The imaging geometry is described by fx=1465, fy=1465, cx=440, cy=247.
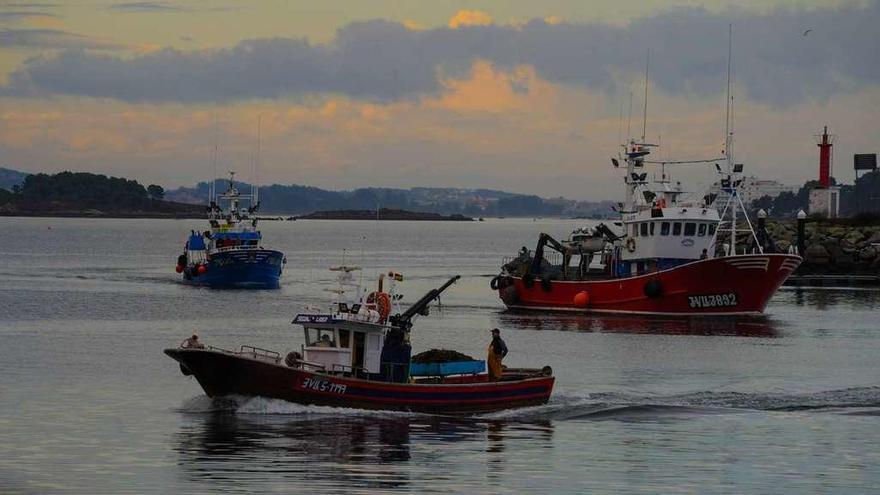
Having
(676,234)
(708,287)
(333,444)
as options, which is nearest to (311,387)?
(333,444)

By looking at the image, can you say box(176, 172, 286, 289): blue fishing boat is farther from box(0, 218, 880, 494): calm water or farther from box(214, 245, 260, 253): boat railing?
box(0, 218, 880, 494): calm water

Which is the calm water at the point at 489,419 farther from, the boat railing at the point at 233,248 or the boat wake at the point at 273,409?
the boat railing at the point at 233,248

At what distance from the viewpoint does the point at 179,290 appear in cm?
8869

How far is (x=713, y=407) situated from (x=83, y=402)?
55.0ft

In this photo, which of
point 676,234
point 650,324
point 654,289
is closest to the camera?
point 650,324

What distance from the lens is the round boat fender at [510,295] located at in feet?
251

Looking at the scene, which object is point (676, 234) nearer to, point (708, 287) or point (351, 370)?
point (708, 287)

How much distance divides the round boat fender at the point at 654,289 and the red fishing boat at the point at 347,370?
3410 cm

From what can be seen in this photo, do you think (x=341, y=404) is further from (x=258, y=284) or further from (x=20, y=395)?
(x=258, y=284)

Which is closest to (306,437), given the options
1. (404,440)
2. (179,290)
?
(404,440)

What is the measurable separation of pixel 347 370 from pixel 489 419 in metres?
3.68

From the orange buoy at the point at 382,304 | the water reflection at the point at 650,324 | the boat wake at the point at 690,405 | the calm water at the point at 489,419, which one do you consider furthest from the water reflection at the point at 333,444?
the water reflection at the point at 650,324

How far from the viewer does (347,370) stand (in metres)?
35.0

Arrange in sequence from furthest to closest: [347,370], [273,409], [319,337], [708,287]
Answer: [708,287], [319,337], [347,370], [273,409]
